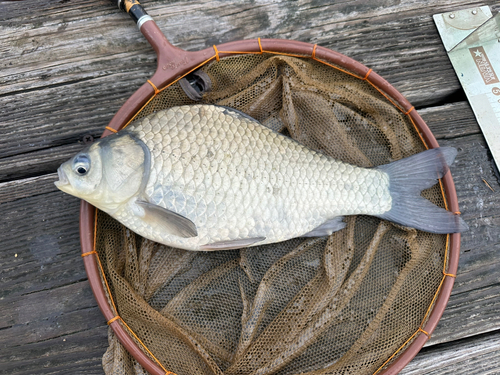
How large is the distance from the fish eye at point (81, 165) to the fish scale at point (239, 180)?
0.61 ft

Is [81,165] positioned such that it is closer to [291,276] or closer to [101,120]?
[101,120]

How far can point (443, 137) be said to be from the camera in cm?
166

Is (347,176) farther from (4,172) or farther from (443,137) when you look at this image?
(4,172)

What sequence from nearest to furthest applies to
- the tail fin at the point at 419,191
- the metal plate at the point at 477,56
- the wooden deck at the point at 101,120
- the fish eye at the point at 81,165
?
the fish eye at the point at 81,165
the tail fin at the point at 419,191
the wooden deck at the point at 101,120
the metal plate at the point at 477,56

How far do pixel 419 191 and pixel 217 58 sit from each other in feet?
2.99

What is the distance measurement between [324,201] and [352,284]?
32 cm

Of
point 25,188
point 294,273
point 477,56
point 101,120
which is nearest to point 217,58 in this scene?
point 101,120

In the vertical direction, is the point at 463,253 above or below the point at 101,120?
below

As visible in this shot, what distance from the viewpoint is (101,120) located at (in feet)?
5.17

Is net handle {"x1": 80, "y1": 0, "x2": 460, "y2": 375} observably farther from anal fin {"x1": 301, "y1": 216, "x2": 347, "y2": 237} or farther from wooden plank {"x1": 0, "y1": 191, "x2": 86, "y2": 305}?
anal fin {"x1": 301, "y1": 216, "x2": 347, "y2": 237}

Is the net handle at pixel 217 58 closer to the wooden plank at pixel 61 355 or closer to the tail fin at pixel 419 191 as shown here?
the tail fin at pixel 419 191

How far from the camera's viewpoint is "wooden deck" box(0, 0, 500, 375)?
1.44 metres

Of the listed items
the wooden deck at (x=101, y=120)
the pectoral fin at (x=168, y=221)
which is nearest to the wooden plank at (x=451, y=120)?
the wooden deck at (x=101, y=120)

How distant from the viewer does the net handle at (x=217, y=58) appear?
1223 millimetres
